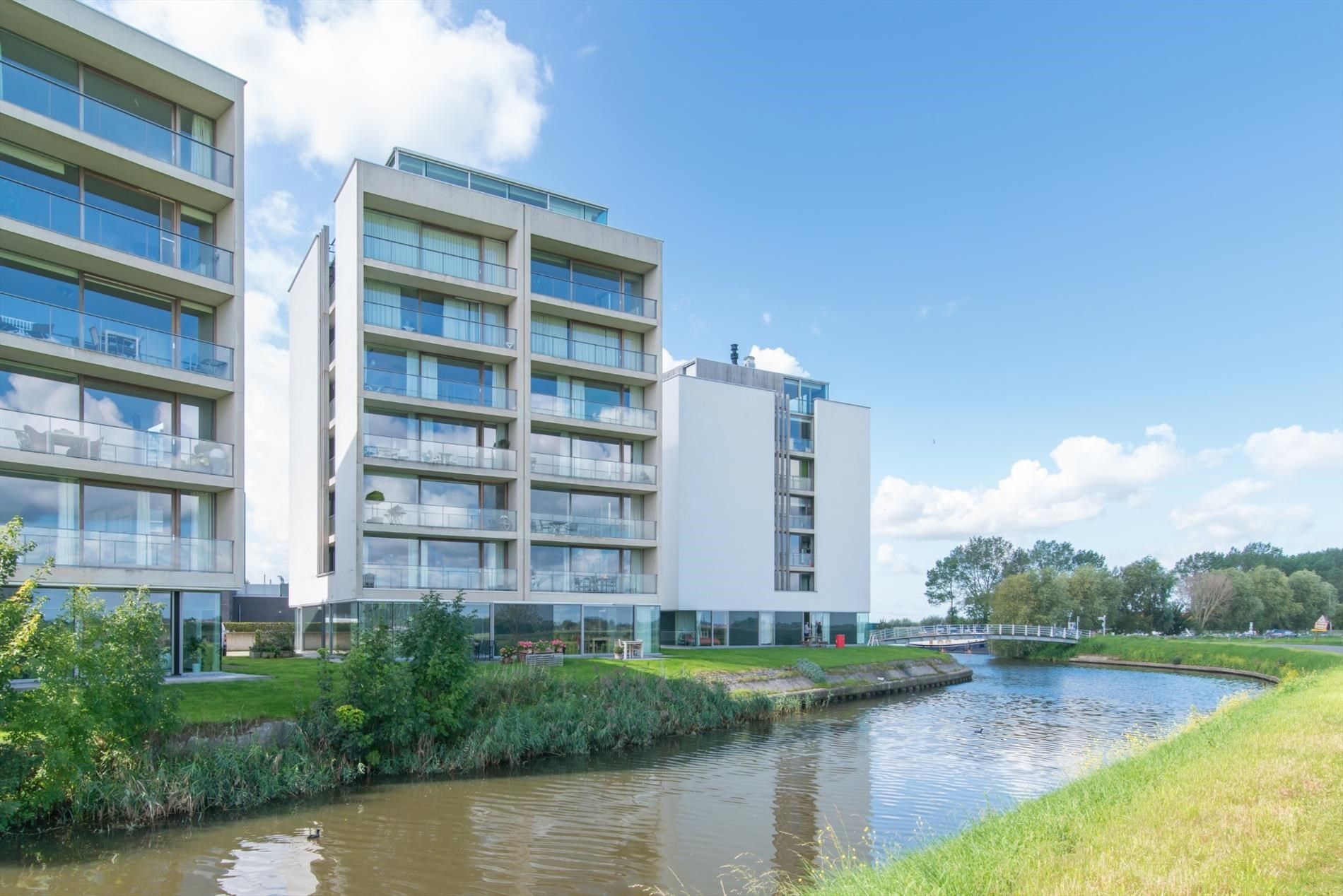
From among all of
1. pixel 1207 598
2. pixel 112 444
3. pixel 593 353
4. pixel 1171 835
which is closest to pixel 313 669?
pixel 112 444

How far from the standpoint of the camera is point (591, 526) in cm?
3541

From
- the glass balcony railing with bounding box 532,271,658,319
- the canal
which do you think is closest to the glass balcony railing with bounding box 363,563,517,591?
the canal

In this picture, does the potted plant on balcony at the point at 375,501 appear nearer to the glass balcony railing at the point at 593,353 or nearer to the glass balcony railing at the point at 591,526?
the glass balcony railing at the point at 591,526

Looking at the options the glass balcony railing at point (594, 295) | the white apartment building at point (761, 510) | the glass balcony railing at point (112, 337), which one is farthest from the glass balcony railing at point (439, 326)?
the white apartment building at point (761, 510)

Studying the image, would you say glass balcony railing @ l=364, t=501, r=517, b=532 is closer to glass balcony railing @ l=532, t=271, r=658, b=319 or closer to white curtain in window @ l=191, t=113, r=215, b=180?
glass balcony railing @ l=532, t=271, r=658, b=319

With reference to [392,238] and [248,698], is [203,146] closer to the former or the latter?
[392,238]

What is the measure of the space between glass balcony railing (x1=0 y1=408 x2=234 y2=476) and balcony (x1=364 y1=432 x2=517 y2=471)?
721cm

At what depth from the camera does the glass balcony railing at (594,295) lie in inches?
1359

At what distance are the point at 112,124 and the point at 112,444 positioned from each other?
26.3ft

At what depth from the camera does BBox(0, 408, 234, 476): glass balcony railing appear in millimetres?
20469

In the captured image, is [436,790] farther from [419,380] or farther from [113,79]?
[113,79]

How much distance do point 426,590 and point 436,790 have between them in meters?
13.7

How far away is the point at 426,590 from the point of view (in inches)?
1220

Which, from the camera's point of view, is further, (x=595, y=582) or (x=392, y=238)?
(x=595, y=582)
